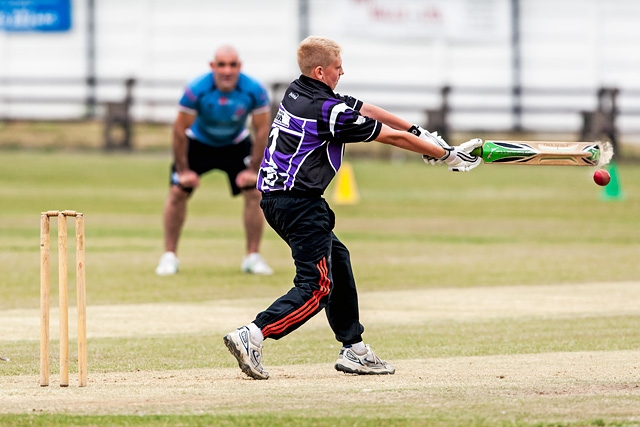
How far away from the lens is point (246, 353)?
7398 millimetres

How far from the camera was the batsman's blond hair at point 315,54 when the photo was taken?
765 centimetres

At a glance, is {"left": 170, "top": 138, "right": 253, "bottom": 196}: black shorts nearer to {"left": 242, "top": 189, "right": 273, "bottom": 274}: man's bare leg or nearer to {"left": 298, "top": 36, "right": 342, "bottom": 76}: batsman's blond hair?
{"left": 242, "top": 189, "right": 273, "bottom": 274}: man's bare leg

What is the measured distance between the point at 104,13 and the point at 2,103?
3613mm

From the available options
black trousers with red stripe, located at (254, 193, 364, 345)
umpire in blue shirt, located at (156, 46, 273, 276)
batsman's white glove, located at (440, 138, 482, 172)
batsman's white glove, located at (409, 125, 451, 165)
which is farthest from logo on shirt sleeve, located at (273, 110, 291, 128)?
umpire in blue shirt, located at (156, 46, 273, 276)

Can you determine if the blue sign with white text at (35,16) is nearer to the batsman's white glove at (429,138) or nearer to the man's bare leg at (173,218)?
the man's bare leg at (173,218)

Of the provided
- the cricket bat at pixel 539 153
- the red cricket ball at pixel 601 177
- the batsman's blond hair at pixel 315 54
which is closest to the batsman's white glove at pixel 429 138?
the cricket bat at pixel 539 153

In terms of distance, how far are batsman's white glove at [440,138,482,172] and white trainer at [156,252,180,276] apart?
6137 millimetres

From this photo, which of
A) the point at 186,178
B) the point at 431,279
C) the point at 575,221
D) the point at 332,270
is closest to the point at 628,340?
the point at 332,270

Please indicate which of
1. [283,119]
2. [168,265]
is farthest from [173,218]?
[283,119]

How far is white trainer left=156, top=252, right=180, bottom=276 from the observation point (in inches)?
531

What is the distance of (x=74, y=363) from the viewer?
27.4 ft

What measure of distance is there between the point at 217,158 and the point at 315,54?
20.4 feet

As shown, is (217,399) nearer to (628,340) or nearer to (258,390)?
(258,390)

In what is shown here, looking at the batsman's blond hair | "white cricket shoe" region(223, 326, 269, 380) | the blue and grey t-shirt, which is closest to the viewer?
"white cricket shoe" region(223, 326, 269, 380)
